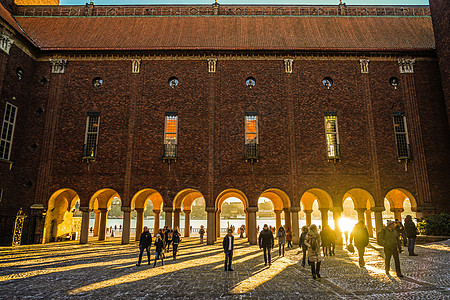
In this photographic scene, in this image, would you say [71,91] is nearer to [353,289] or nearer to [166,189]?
[166,189]

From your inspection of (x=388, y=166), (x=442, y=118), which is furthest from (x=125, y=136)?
(x=442, y=118)

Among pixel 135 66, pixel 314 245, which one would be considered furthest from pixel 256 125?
pixel 314 245

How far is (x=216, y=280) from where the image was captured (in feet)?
29.4

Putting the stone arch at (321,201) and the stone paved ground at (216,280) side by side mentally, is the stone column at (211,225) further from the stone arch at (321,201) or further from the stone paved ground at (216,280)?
the stone arch at (321,201)

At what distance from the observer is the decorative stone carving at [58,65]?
21.8 meters

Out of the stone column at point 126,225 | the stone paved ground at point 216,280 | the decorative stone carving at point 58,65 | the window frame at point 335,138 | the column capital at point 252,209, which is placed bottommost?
the stone paved ground at point 216,280

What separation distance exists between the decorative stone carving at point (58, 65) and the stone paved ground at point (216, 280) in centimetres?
1399

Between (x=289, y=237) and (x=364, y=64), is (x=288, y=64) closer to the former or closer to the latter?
(x=364, y=64)

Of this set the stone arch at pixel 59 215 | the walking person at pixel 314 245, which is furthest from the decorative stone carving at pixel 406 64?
the stone arch at pixel 59 215

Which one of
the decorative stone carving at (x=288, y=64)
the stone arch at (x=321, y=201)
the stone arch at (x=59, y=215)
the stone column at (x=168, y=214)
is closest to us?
the stone column at (x=168, y=214)

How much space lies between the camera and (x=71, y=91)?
21703mm

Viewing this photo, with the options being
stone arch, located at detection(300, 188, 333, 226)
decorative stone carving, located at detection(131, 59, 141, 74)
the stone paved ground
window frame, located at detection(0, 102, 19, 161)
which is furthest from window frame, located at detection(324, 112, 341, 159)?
window frame, located at detection(0, 102, 19, 161)

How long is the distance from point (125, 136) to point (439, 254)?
1933 cm

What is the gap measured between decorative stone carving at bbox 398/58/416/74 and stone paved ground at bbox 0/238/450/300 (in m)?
14.3
